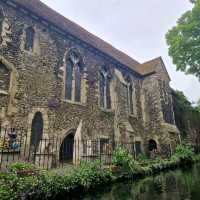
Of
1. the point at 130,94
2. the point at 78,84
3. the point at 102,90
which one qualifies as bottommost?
the point at 78,84

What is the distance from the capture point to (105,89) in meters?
15.6

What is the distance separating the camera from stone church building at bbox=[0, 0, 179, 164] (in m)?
9.84

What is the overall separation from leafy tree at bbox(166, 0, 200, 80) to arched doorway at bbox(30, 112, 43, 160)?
504 inches

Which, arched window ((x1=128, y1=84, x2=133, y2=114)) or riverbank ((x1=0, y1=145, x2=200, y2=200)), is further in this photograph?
arched window ((x1=128, y1=84, x2=133, y2=114))

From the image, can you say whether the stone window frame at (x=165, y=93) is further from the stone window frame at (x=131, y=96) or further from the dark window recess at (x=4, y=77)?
the dark window recess at (x=4, y=77)

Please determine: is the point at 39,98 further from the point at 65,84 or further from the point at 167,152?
the point at 167,152

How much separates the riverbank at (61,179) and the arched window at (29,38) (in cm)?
711

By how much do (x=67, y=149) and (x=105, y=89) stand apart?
5779mm

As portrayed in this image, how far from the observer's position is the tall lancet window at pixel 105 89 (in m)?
15.1

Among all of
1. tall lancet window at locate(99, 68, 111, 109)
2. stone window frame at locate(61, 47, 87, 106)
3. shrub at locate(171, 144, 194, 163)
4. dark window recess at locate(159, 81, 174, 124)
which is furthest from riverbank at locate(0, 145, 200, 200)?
dark window recess at locate(159, 81, 174, 124)

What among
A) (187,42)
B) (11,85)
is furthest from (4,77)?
(187,42)

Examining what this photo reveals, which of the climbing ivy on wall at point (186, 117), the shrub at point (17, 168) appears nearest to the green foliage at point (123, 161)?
the shrub at point (17, 168)

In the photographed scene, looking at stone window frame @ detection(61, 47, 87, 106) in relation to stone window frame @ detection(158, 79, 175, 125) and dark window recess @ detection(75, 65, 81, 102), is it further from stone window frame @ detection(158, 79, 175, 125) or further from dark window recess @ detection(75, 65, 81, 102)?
stone window frame @ detection(158, 79, 175, 125)

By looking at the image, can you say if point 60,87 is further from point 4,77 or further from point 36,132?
point 4,77
